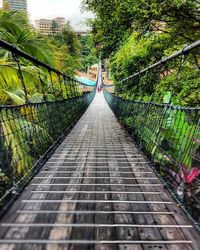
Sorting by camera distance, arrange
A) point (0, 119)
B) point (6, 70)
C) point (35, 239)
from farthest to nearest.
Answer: point (6, 70), point (0, 119), point (35, 239)

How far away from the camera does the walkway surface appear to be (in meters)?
1.90

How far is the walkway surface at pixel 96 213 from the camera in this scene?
6.23 feet

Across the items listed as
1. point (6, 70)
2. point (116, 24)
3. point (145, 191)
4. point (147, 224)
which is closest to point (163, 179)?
point (145, 191)

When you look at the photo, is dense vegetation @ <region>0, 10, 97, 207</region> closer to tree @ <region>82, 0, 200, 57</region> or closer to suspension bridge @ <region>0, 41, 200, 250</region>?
suspension bridge @ <region>0, 41, 200, 250</region>

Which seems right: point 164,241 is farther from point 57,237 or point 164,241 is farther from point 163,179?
point 163,179

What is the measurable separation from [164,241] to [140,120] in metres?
3.22

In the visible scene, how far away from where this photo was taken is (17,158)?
2889 millimetres

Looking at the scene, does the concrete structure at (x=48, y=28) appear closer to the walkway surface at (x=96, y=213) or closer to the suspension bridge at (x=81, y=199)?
the suspension bridge at (x=81, y=199)

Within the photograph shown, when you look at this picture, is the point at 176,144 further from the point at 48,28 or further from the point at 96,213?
the point at 48,28

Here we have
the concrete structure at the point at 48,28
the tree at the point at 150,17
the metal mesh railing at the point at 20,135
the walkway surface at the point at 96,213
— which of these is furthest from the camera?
the concrete structure at the point at 48,28

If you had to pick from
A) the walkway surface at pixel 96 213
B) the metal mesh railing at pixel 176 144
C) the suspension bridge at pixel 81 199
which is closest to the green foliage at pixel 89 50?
the metal mesh railing at pixel 176 144

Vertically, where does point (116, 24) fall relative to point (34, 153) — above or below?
above

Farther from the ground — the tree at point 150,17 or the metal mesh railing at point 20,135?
the tree at point 150,17

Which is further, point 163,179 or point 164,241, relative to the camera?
point 163,179
